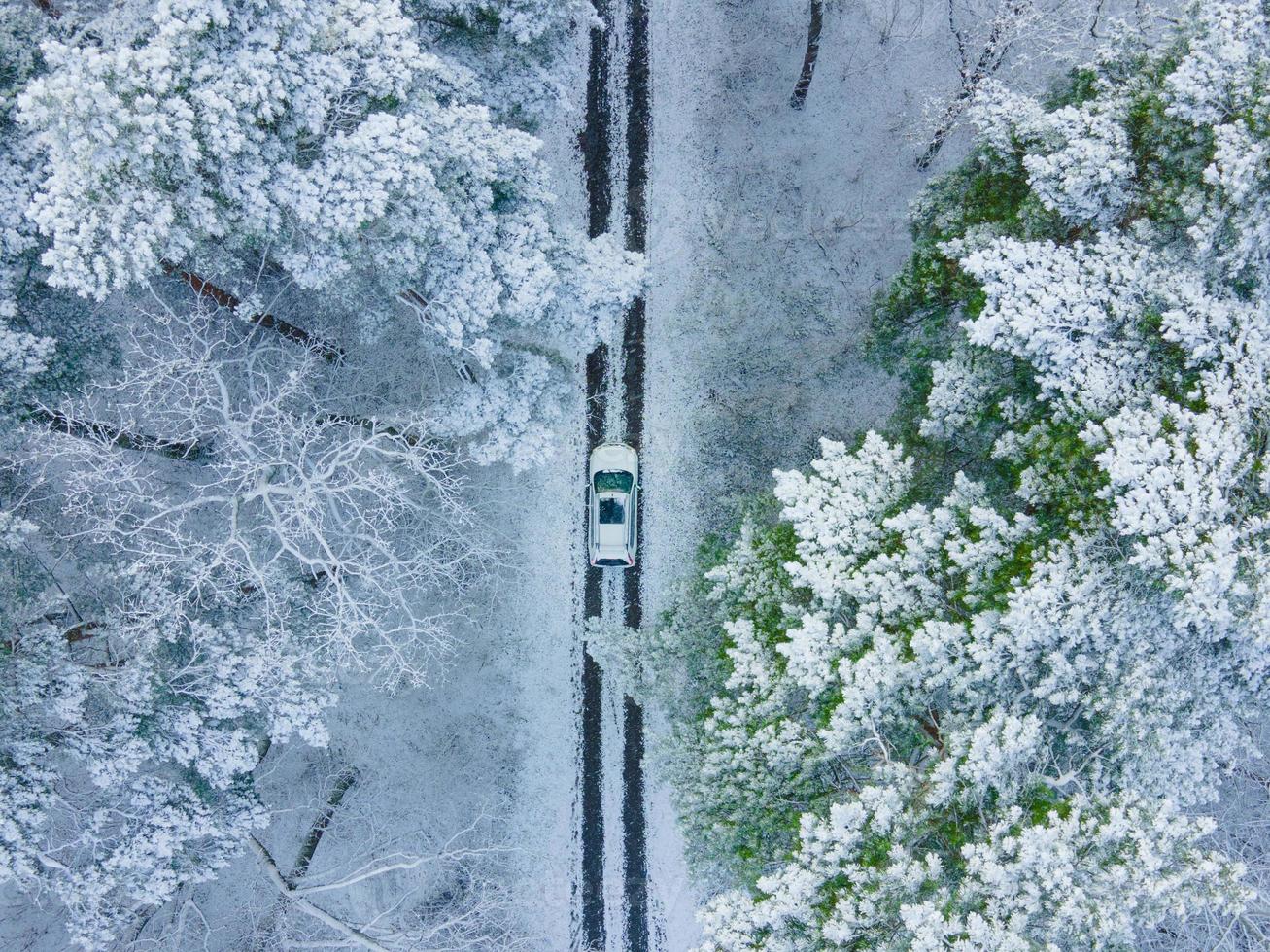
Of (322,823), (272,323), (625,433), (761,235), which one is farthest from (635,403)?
(322,823)

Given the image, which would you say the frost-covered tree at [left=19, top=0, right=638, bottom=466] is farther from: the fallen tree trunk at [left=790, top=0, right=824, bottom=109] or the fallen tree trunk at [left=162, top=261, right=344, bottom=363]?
the fallen tree trunk at [left=790, top=0, right=824, bottom=109]

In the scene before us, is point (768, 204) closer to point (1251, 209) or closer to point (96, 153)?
point (1251, 209)

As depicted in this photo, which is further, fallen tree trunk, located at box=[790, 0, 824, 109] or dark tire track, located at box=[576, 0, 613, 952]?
dark tire track, located at box=[576, 0, 613, 952]

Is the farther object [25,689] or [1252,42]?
[25,689]

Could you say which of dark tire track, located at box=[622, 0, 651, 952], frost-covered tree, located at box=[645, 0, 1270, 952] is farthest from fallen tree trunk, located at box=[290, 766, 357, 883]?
frost-covered tree, located at box=[645, 0, 1270, 952]

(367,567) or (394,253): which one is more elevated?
(394,253)

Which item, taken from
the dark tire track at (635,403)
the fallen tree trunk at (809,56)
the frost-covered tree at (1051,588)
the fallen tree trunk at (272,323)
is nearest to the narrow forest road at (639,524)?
the dark tire track at (635,403)

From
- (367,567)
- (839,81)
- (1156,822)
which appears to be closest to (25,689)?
(367,567)

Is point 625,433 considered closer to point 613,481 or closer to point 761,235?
point 613,481
